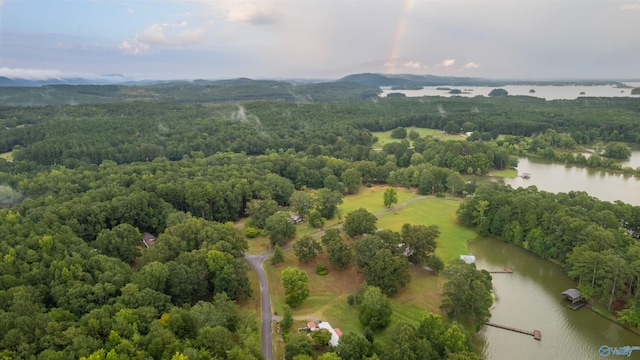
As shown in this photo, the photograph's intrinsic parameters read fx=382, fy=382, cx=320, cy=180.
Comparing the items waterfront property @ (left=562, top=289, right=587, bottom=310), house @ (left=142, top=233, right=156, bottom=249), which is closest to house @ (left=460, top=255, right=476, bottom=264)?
waterfront property @ (left=562, top=289, right=587, bottom=310)

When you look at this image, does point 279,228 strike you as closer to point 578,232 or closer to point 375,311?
point 375,311

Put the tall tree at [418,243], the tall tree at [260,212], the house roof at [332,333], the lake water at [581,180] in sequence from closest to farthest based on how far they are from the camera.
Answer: the house roof at [332,333] → the tall tree at [418,243] → the tall tree at [260,212] → the lake water at [581,180]

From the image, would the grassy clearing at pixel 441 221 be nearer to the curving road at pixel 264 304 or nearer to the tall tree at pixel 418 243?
the tall tree at pixel 418 243

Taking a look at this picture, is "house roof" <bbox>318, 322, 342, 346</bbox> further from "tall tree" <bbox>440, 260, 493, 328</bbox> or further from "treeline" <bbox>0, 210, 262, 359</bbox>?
"tall tree" <bbox>440, 260, 493, 328</bbox>

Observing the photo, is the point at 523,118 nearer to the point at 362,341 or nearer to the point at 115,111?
the point at 362,341

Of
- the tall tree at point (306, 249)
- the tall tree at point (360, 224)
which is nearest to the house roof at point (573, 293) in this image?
the tall tree at point (360, 224)

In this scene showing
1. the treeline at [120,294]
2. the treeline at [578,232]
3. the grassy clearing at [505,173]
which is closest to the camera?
the treeline at [120,294]
